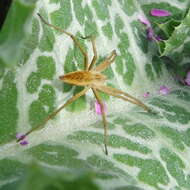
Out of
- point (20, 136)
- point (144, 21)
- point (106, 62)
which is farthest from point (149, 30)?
point (20, 136)

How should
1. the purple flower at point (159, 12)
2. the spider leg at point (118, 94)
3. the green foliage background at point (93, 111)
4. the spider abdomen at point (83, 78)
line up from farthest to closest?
1. the purple flower at point (159, 12)
2. the spider leg at point (118, 94)
3. the spider abdomen at point (83, 78)
4. the green foliage background at point (93, 111)

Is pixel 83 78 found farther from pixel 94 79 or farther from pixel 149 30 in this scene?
pixel 149 30

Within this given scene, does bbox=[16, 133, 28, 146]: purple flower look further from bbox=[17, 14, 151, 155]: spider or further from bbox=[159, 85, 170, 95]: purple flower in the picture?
bbox=[159, 85, 170, 95]: purple flower

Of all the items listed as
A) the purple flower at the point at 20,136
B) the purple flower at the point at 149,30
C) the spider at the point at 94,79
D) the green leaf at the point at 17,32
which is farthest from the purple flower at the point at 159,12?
the green leaf at the point at 17,32

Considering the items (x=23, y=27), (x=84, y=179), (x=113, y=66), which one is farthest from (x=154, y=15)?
(x=84, y=179)

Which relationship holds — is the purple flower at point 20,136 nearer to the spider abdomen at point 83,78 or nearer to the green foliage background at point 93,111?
the green foliage background at point 93,111

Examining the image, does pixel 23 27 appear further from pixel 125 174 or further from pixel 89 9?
pixel 89 9

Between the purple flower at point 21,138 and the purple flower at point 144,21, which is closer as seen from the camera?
the purple flower at point 21,138

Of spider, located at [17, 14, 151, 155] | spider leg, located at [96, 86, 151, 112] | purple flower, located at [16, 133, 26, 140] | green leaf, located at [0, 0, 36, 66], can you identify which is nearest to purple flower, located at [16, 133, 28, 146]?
purple flower, located at [16, 133, 26, 140]
